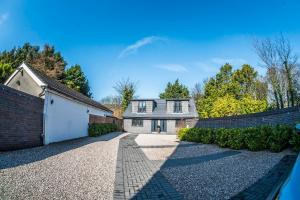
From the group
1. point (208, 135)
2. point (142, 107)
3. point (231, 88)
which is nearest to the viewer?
point (208, 135)

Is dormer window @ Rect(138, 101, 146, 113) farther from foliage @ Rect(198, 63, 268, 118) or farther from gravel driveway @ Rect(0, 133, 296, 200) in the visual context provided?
gravel driveway @ Rect(0, 133, 296, 200)

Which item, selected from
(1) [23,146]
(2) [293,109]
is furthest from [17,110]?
(2) [293,109]

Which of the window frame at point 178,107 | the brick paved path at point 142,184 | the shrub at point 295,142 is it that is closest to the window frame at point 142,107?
the window frame at point 178,107

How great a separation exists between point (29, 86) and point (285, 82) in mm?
26229

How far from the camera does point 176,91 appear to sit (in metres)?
50.5

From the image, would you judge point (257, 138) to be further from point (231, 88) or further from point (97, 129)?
point (231, 88)

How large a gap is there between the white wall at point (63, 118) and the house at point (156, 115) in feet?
48.0

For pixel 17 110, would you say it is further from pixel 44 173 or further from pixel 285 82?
pixel 285 82

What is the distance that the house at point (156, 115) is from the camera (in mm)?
33847

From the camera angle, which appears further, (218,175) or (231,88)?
(231,88)

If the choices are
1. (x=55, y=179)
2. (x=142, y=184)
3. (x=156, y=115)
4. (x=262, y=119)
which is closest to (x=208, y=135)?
(x=262, y=119)

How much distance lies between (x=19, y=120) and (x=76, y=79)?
34734 mm

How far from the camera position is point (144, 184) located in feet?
17.9

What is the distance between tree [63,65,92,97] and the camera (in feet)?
136
